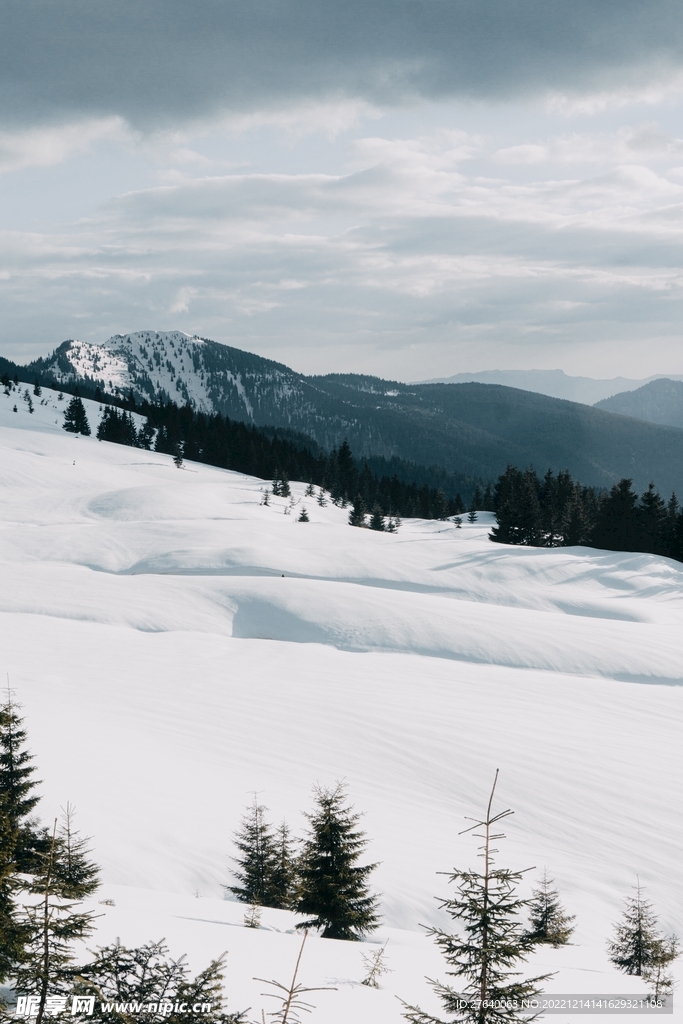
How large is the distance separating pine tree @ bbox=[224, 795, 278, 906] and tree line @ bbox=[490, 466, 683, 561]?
5711 centimetres

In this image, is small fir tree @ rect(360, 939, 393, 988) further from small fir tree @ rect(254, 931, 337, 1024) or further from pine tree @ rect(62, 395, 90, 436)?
pine tree @ rect(62, 395, 90, 436)

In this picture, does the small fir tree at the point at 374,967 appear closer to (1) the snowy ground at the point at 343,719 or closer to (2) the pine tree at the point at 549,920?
(1) the snowy ground at the point at 343,719

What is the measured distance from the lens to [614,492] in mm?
63781

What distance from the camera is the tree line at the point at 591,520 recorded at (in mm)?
62531

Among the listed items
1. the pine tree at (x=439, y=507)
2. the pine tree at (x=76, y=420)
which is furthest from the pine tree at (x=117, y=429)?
the pine tree at (x=439, y=507)

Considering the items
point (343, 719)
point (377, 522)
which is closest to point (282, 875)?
point (343, 719)

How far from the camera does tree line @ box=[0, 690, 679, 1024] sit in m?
4.55

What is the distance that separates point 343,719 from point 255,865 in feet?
24.1

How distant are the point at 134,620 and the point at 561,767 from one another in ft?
56.6

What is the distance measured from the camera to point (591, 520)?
7344 cm

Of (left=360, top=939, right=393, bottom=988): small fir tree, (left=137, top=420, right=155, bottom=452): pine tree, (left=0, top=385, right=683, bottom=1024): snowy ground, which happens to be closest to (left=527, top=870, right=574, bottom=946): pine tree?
(left=0, top=385, right=683, bottom=1024): snowy ground

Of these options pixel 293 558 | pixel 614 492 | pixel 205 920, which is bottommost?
pixel 205 920

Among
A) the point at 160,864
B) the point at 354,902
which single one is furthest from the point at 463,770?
the point at 160,864

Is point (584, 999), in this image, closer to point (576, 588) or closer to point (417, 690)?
point (417, 690)
